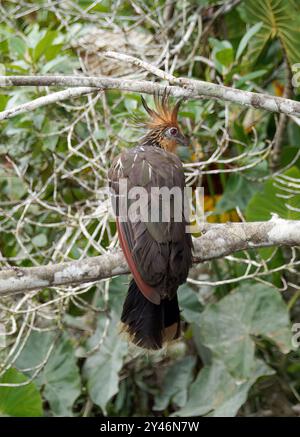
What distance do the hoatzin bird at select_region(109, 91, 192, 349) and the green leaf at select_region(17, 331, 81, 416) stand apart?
1196mm

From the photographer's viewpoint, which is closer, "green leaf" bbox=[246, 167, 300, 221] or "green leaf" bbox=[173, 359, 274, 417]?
"green leaf" bbox=[246, 167, 300, 221]

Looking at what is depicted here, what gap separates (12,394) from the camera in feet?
13.9

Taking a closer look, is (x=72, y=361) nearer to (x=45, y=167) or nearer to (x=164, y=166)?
(x=45, y=167)

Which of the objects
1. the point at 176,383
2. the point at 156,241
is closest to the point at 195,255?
the point at 156,241

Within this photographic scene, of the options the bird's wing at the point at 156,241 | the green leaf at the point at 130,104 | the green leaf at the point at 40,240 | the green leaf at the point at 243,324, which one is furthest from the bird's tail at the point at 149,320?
the green leaf at the point at 130,104

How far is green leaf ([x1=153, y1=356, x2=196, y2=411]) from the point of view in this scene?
4891mm

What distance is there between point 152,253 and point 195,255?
22 centimetres

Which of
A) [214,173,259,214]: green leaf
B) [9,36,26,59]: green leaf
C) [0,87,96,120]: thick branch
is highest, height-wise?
[9,36,26,59]: green leaf

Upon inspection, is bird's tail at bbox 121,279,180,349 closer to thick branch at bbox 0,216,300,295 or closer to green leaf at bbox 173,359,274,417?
thick branch at bbox 0,216,300,295

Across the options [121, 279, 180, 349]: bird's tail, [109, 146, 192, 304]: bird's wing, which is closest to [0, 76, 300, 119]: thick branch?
[109, 146, 192, 304]: bird's wing

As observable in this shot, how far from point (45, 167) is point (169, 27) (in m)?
1.18

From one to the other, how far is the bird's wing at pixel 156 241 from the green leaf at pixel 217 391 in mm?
1262

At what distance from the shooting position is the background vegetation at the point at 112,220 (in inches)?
176
